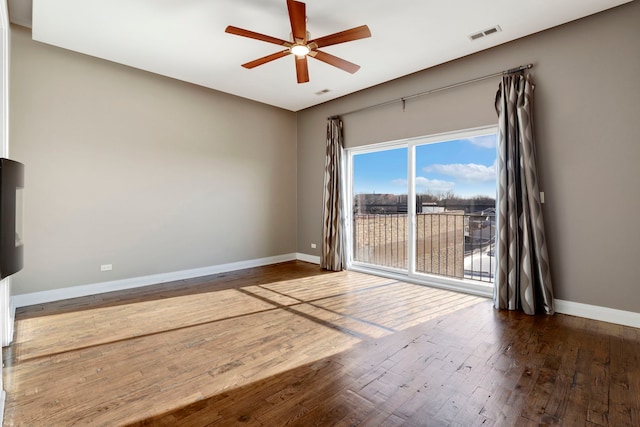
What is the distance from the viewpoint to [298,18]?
8.30 feet

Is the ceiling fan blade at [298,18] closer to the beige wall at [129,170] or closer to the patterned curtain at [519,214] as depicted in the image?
the patterned curtain at [519,214]

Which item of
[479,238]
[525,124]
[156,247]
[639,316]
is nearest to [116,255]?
[156,247]

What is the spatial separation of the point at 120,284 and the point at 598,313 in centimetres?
569

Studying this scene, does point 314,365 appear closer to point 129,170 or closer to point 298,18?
point 298,18

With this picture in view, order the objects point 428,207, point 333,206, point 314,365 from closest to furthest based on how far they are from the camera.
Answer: point 314,365 → point 428,207 → point 333,206

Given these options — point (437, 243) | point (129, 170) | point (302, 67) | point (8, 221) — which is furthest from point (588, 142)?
point (129, 170)

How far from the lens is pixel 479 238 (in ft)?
13.8

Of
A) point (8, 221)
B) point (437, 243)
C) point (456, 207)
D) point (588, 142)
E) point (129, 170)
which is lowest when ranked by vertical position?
point (437, 243)

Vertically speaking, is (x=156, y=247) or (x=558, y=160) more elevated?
(x=558, y=160)

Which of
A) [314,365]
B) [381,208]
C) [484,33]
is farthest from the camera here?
[381,208]

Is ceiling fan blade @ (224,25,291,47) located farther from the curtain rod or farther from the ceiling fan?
the curtain rod

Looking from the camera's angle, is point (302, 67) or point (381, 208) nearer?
point (302, 67)

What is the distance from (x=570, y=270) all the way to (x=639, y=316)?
2.06 ft

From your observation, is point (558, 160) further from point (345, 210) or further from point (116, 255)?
point (116, 255)
